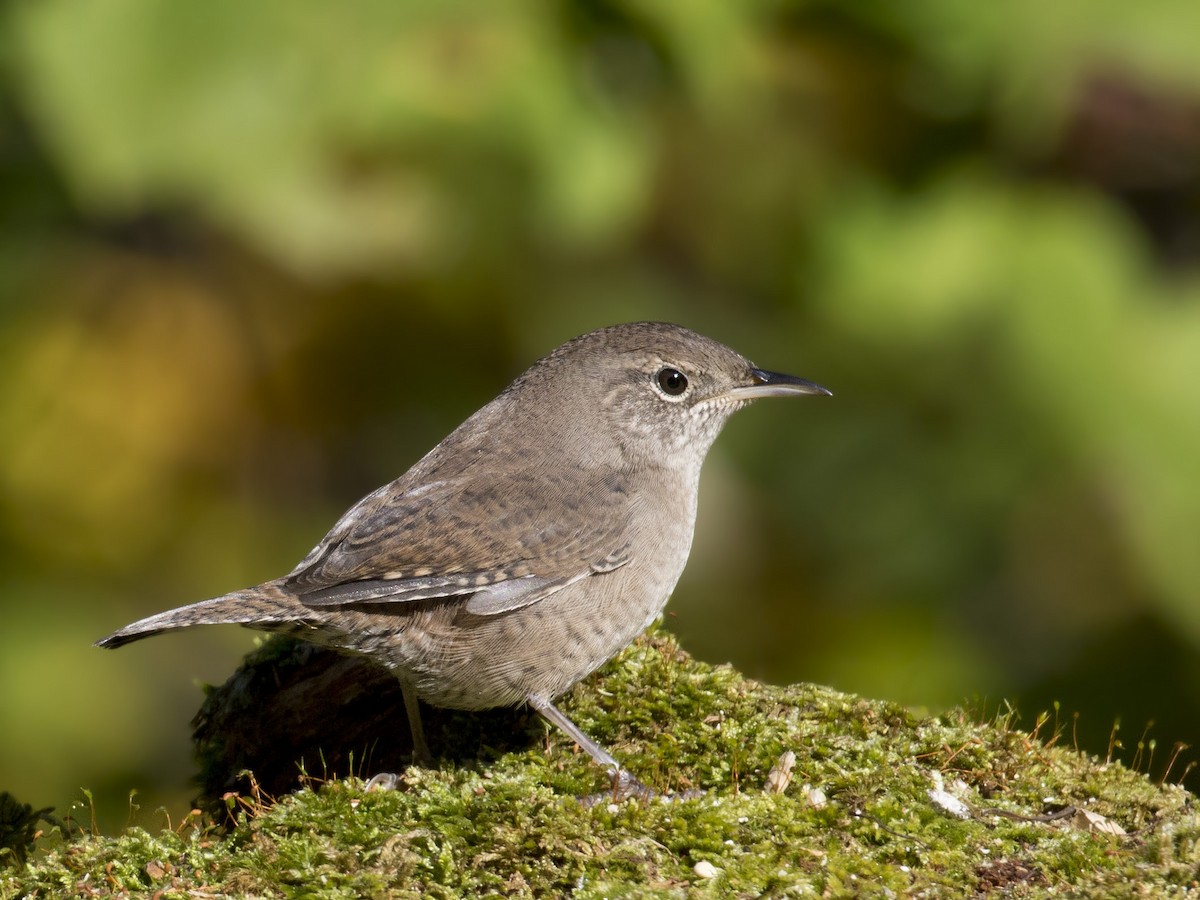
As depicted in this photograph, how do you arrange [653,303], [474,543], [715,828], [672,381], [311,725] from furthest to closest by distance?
[653,303] < [672,381] < [311,725] < [474,543] < [715,828]

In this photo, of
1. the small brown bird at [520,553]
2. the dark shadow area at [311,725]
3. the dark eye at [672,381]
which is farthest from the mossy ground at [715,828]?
the dark eye at [672,381]

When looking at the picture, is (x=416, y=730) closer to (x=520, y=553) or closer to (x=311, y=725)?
(x=311, y=725)

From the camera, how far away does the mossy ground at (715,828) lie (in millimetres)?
3689

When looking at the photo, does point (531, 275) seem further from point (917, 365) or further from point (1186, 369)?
point (1186, 369)

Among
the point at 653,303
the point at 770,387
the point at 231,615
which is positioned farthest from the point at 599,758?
the point at 653,303

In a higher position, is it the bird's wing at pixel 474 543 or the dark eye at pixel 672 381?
the dark eye at pixel 672 381

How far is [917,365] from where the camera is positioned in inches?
263

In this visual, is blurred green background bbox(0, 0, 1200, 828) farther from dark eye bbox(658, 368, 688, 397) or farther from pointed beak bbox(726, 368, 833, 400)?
pointed beak bbox(726, 368, 833, 400)

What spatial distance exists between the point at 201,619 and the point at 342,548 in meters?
0.59

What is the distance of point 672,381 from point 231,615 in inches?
79.6

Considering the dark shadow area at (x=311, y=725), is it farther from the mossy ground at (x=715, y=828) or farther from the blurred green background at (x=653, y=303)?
the blurred green background at (x=653, y=303)

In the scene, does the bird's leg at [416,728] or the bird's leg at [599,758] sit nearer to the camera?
the bird's leg at [599,758]

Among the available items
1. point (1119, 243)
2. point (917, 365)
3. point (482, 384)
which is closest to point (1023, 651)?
point (917, 365)

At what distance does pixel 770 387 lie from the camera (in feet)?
17.8
